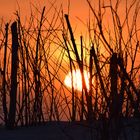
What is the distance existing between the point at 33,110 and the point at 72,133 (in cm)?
59

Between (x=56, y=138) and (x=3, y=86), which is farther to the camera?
(x=3, y=86)

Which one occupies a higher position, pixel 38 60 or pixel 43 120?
pixel 38 60

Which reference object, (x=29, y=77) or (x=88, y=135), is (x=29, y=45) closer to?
(x=29, y=77)

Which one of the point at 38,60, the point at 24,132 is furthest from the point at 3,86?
the point at 24,132

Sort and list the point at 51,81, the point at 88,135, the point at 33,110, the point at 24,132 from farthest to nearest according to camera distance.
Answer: the point at 33,110 → the point at 51,81 → the point at 24,132 → the point at 88,135

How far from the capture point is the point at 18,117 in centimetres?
255

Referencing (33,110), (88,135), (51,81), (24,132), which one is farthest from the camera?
(33,110)

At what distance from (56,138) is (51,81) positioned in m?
0.48

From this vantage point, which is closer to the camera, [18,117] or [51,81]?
[51,81]

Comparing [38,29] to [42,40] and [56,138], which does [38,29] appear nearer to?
[42,40]

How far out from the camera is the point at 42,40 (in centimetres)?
245

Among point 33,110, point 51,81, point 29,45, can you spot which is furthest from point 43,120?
point 29,45

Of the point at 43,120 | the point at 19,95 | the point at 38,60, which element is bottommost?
the point at 43,120

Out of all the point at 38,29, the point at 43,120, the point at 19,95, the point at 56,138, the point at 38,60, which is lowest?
the point at 56,138
